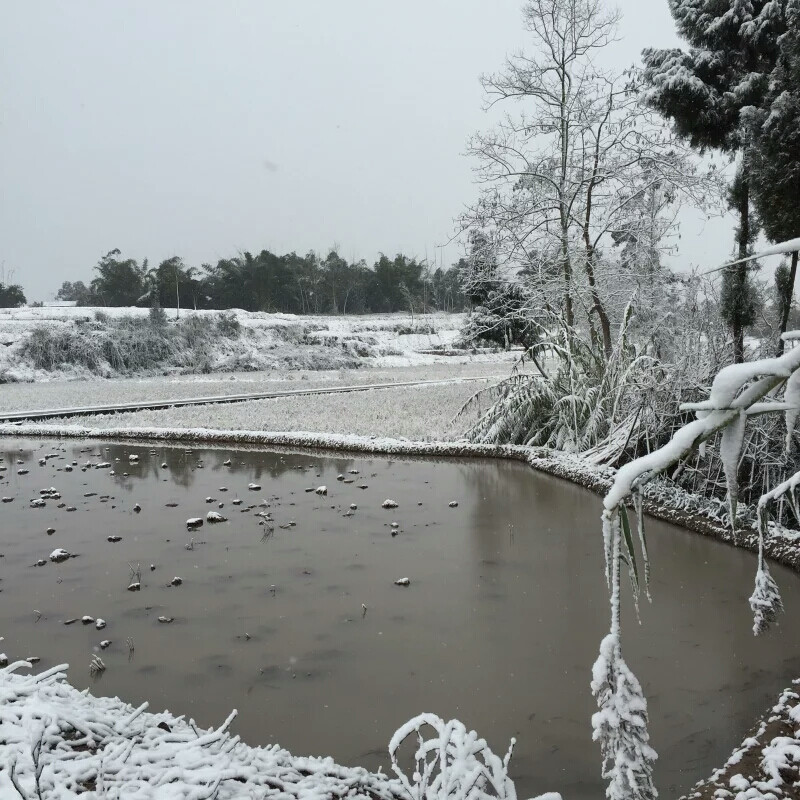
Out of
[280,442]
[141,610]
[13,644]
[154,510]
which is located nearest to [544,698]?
[141,610]

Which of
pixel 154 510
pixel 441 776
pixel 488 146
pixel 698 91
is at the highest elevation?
pixel 698 91

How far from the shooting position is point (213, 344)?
40.3 metres

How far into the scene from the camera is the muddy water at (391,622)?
11.7 feet

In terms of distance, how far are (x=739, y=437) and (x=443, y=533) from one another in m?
6.09

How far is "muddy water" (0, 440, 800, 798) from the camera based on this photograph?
3.55 metres

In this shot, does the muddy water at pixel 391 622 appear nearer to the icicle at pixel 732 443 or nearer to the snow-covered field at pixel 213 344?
the icicle at pixel 732 443

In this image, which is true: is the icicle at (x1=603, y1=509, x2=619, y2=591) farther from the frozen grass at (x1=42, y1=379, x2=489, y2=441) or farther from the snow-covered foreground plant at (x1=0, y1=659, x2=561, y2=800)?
the frozen grass at (x1=42, y1=379, x2=489, y2=441)

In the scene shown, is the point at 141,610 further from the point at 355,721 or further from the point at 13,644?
the point at 355,721

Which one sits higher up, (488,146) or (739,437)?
(488,146)

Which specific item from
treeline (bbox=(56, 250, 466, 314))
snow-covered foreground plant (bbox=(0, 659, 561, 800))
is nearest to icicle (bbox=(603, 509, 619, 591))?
snow-covered foreground plant (bbox=(0, 659, 561, 800))

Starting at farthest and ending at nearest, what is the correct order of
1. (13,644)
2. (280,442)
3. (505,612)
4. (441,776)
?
1. (280,442)
2. (505,612)
3. (13,644)
4. (441,776)

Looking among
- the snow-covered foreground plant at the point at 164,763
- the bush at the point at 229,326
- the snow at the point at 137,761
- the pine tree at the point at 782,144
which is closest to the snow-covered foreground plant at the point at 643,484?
the snow-covered foreground plant at the point at 164,763

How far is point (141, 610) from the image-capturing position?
5.03 m

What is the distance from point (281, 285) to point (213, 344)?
16823mm
